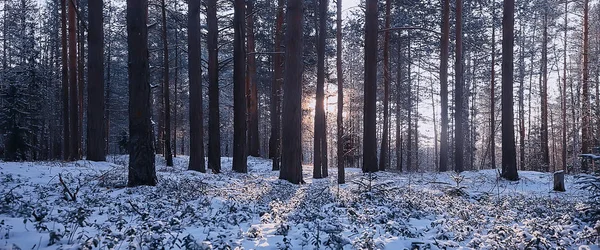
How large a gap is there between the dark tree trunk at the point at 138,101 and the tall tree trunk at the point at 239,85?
643 centimetres

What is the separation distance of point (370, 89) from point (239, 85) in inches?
214

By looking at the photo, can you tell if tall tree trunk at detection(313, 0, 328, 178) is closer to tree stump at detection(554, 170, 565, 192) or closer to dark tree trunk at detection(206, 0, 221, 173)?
dark tree trunk at detection(206, 0, 221, 173)

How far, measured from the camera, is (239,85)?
47.9 ft

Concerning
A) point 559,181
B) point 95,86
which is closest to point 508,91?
point 559,181

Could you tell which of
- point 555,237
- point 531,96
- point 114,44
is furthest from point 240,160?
point 531,96

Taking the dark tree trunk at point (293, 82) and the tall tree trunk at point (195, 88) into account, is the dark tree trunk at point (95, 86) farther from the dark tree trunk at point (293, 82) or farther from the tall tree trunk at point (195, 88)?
the dark tree trunk at point (293, 82)

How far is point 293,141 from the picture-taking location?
1148 cm

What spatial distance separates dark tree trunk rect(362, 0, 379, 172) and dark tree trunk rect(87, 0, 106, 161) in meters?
10.3

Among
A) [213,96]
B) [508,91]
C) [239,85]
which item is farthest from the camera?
[239,85]

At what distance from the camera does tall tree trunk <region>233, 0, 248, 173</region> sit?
46.8 feet

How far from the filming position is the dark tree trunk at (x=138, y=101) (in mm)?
7789

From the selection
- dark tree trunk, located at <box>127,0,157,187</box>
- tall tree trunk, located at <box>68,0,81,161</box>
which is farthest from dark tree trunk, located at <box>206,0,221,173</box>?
tall tree trunk, located at <box>68,0,81,161</box>

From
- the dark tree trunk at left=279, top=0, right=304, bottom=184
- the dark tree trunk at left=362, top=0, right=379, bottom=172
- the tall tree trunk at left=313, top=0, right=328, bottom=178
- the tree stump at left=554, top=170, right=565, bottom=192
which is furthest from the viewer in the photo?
the dark tree trunk at left=362, top=0, right=379, bottom=172

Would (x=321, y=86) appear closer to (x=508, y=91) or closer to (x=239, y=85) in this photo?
(x=239, y=85)
